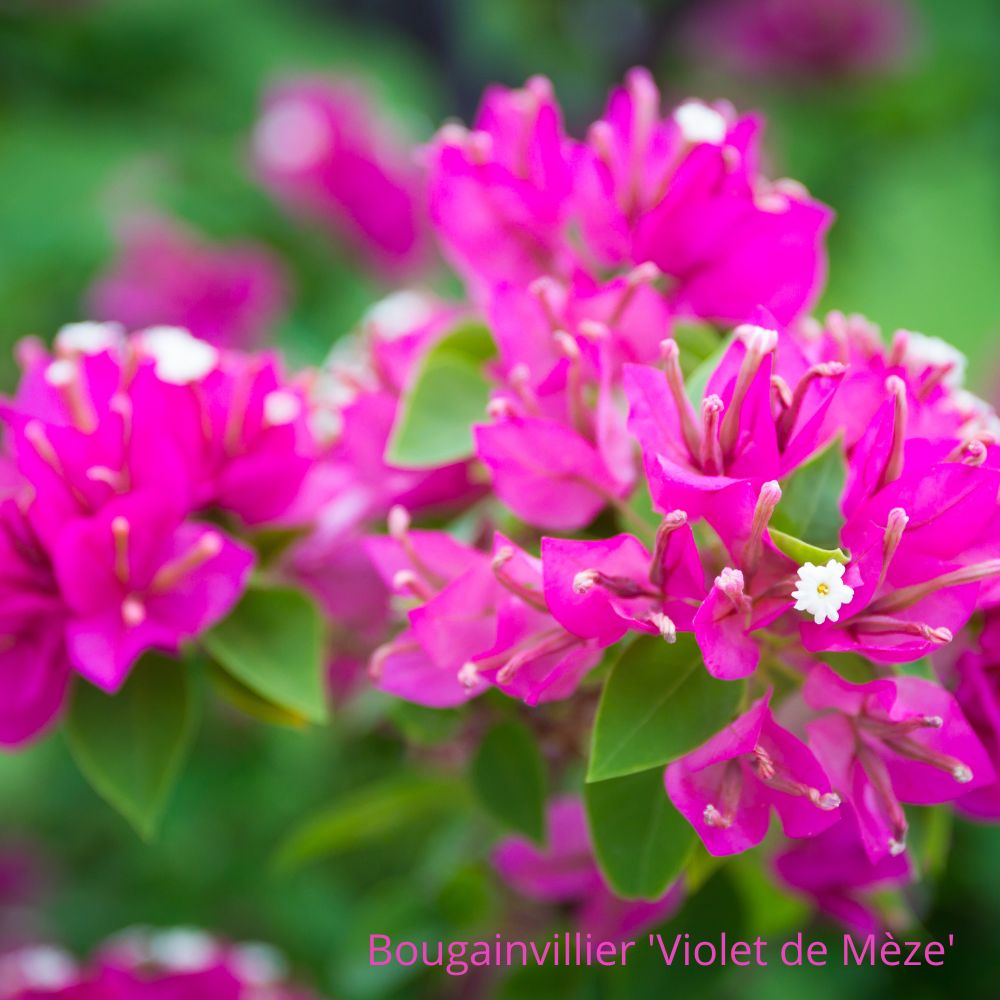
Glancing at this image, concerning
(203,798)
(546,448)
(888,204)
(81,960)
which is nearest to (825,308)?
(888,204)

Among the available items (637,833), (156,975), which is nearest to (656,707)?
(637,833)

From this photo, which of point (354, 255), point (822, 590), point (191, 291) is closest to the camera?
point (822, 590)

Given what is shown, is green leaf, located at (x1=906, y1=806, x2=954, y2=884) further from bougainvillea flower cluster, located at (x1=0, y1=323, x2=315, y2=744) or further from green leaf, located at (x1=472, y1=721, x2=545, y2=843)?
bougainvillea flower cluster, located at (x1=0, y1=323, x2=315, y2=744)

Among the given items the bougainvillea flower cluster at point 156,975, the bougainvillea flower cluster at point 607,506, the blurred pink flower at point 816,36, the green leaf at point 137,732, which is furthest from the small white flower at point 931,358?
the blurred pink flower at point 816,36

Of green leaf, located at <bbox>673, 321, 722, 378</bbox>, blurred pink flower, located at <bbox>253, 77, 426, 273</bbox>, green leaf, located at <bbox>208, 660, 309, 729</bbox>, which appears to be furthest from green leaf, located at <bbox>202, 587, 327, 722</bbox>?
blurred pink flower, located at <bbox>253, 77, 426, 273</bbox>

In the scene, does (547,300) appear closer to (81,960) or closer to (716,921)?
(716,921)

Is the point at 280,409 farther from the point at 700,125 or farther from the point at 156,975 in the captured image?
the point at 156,975

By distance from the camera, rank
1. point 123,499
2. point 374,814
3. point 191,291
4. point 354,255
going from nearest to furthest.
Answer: point 123,499, point 374,814, point 191,291, point 354,255
